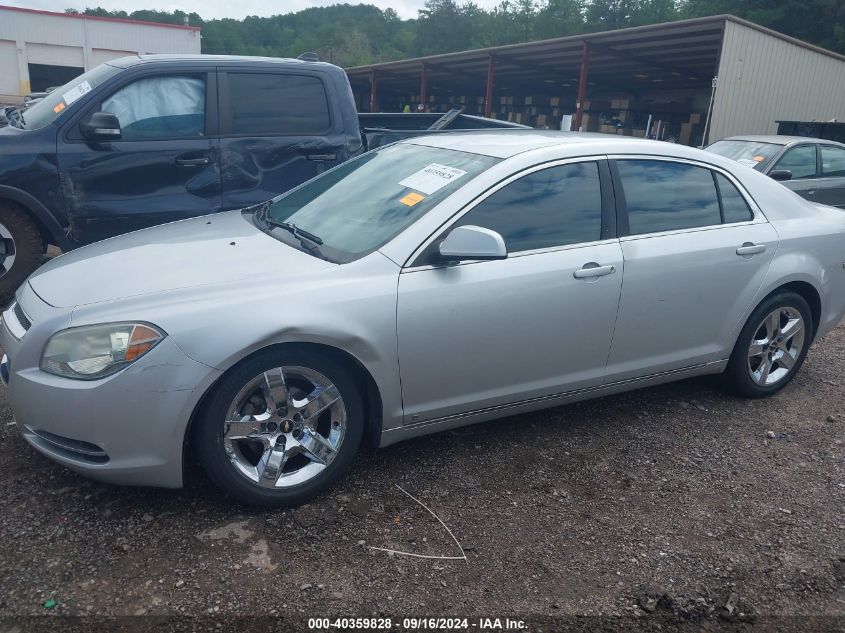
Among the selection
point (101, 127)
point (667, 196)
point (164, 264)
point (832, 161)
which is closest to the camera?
point (164, 264)

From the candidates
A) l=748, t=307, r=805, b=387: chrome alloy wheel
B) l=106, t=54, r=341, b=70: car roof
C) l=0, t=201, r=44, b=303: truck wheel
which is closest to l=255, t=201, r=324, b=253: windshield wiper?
l=106, t=54, r=341, b=70: car roof

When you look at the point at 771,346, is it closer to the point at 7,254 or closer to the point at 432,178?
the point at 432,178

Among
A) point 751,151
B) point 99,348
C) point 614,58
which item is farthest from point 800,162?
point 614,58

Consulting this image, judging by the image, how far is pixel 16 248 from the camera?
5340 millimetres

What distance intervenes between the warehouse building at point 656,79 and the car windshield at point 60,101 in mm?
4579

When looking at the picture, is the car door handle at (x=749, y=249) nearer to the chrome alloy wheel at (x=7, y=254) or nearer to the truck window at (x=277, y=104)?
the truck window at (x=277, y=104)

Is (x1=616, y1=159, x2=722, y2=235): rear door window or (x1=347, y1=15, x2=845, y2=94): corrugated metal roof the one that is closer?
(x1=616, y1=159, x2=722, y2=235): rear door window

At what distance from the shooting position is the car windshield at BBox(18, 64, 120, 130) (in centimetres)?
530

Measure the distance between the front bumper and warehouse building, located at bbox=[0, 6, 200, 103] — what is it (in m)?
42.0

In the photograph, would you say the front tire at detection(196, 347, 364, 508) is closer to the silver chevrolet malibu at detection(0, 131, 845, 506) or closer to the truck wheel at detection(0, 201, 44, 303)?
the silver chevrolet malibu at detection(0, 131, 845, 506)

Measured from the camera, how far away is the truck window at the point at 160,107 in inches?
213

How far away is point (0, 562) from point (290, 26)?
3308 inches

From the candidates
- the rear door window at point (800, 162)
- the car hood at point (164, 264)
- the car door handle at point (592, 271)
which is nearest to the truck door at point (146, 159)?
the car hood at point (164, 264)

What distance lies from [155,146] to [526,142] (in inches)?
120
